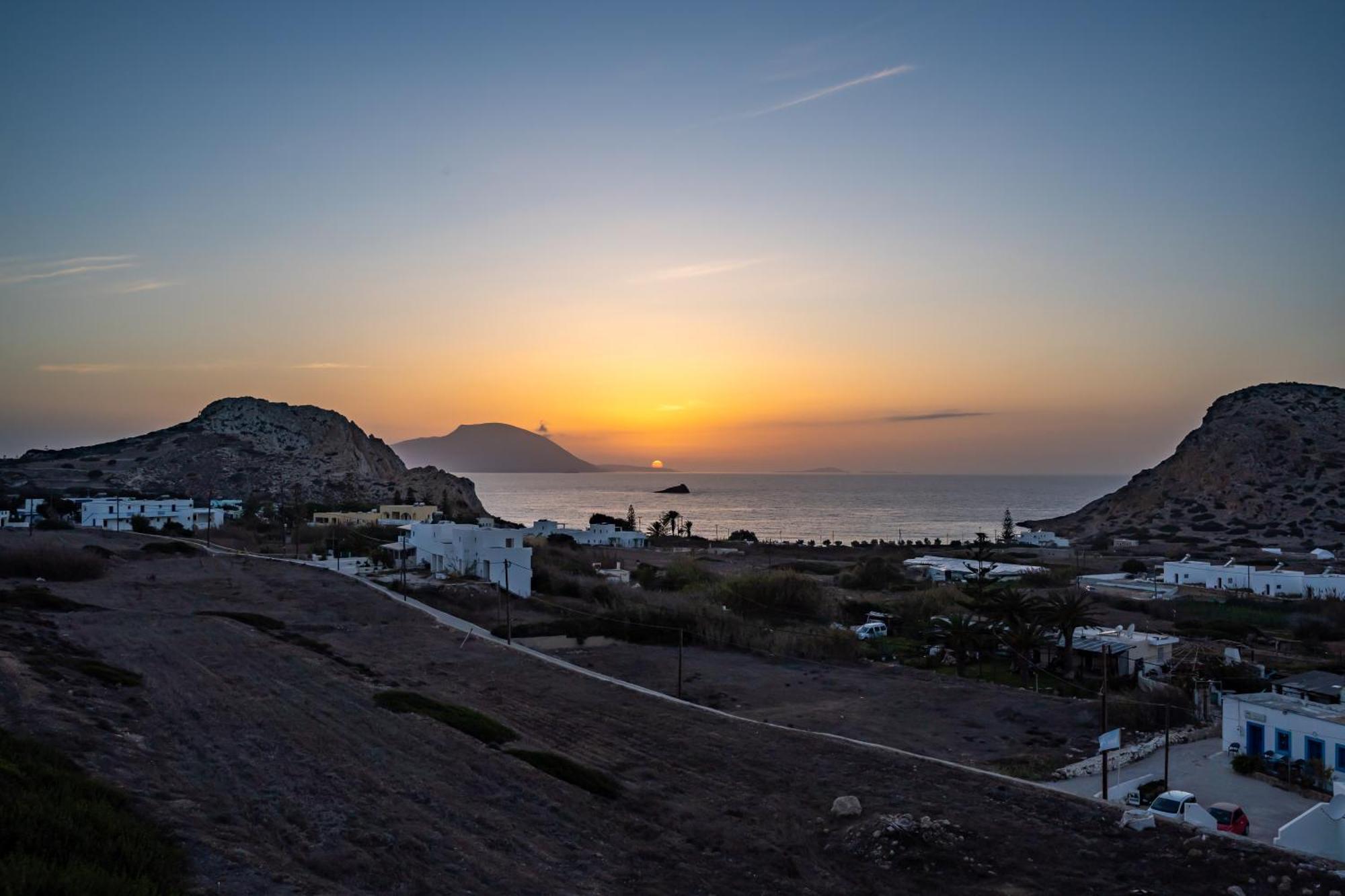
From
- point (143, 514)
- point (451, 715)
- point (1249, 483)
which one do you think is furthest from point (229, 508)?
point (1249, 483)

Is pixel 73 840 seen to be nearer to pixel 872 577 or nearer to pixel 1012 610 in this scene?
pixel 1012 610

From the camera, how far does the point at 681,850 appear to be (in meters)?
13.0

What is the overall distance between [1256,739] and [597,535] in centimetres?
6096

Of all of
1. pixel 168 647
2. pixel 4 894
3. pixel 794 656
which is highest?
pixel 4 894

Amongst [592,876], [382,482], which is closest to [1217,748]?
[592,876]

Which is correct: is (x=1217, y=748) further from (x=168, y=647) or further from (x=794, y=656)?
(x=168, y=647)

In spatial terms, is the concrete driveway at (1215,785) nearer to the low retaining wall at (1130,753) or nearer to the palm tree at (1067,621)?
the low retaining wall at (1130,753)

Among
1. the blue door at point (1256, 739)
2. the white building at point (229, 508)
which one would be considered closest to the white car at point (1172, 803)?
the blue door at point (1256, 739)

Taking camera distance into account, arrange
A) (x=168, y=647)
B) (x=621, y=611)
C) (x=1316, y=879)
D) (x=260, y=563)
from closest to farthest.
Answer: (x=1316, y=879), (x=168, y=647), (x=621, y=611), (x=260, y=563)

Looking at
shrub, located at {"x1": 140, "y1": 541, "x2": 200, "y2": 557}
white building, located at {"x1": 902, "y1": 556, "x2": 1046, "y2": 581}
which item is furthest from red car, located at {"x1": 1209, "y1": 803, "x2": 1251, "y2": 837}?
shrub, located at {"x1": 140, "y1": 541, "x2": 200, "y2": 557}

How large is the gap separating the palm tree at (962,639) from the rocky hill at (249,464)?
7059cm

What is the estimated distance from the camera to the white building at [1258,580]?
4966cm

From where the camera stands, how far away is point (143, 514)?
64.3 m

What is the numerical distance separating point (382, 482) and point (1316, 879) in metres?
112
